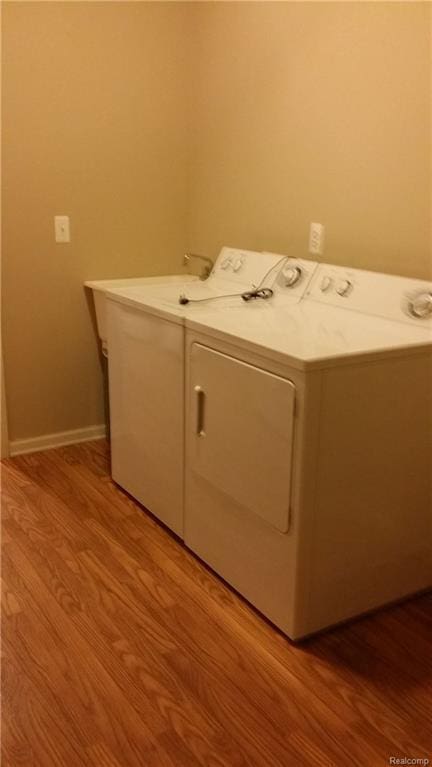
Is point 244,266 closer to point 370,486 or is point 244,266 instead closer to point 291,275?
point 291,275

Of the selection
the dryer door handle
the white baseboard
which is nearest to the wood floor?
the dryer door handle

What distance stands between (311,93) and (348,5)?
310mm

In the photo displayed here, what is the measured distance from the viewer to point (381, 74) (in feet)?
7.02

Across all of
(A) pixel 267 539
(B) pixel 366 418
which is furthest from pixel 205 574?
(B) pixel 366 418

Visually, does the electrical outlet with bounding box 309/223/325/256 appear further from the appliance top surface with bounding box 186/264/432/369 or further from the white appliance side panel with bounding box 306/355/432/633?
the white appliance side panel with bounding box 306/355/432/633

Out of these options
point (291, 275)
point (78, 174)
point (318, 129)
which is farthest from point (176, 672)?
point (78, 174)

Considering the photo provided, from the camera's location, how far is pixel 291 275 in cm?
246

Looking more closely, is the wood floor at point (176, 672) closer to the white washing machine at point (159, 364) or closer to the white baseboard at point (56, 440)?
the white washing machine at point (159, 364)

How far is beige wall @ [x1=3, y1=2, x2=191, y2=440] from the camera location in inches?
109

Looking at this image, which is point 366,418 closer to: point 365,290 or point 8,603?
point 365,290

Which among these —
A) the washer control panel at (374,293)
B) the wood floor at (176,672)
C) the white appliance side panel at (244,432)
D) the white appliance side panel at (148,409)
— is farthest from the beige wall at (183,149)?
the wood floor at (176,672)

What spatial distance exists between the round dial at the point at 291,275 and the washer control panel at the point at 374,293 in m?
0.08

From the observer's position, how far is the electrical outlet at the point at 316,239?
2482 mm

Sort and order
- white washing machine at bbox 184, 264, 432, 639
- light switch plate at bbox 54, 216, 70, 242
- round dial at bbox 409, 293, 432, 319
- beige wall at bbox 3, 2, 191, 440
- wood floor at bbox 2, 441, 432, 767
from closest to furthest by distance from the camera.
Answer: wood floor at bbox 2, 441, 432, 767 → white washing machine at bbox 184, 264, 432, 639 → round dial at bbox 409, 293, 432, 319 → beige wall at bbox 3, 2, 191, 440 → light switch plate at bbox 54, 216, 70, 242
